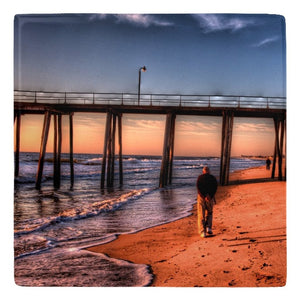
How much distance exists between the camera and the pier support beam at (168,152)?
9.47 metres

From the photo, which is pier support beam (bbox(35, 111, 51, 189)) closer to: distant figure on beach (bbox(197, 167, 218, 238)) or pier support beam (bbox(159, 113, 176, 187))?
pier support beam (bbox(159, 113, 176, 187))

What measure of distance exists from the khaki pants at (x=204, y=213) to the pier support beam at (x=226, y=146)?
3409 mm

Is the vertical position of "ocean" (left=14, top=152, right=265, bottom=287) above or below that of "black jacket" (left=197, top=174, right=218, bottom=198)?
below

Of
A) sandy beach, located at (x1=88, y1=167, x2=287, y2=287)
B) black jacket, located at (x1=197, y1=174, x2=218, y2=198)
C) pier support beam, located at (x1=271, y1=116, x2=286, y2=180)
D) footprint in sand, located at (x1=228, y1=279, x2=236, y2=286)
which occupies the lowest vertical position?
footprint in sand, located at (x1=228, y1=279, x2=236, y2=286)

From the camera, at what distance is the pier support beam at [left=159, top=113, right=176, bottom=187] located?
947 centimetres

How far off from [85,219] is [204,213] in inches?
102

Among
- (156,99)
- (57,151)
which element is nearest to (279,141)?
(156,99)

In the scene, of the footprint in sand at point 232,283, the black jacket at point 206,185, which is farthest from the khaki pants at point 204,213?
the footprint in sand at point 232,283

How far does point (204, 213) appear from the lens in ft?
18.6

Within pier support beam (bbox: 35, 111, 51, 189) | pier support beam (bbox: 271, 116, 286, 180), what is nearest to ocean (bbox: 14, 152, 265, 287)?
pier support beam (bbox: 35, 111, 51, 189)

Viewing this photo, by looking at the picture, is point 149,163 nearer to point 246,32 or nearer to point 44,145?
point 44,145

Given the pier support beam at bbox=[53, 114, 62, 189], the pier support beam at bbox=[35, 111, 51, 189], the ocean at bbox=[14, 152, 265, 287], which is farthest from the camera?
the pier support beam at bbox=[53, 114, 62, 189]

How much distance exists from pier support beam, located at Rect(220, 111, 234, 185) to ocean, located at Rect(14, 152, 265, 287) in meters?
0.22

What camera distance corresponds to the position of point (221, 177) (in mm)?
9820
